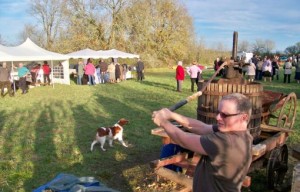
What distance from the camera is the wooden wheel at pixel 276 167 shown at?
4891mm

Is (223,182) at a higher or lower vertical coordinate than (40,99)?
higher

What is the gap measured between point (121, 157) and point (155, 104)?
20.2 feet

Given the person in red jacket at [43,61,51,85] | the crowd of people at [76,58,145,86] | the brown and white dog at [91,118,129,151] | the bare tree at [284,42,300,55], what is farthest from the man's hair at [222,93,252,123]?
Result: the bare tree at [284,42,300,55]

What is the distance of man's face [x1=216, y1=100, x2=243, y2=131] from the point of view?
2.17 m

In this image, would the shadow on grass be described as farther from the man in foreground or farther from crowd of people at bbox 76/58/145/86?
crowd of people at bbox 76/58/145/86

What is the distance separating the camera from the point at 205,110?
512cm

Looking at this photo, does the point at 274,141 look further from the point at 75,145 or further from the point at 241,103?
the point at 75,145

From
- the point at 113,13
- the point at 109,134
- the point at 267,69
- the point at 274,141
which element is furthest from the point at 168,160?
the point at 113,13

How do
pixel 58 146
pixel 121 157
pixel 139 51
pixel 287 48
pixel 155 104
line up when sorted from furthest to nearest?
pixel 287 48 → pixel 139 51 → pixel 155 104 → pixel 58 146 → pixel 121 157

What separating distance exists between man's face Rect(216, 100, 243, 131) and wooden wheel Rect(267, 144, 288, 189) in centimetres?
300

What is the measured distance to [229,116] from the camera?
2178 millimetres

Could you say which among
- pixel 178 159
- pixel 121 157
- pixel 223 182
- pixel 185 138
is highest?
pixel 185 138

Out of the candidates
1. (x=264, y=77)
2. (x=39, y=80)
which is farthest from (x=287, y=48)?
(x=39, y=80)

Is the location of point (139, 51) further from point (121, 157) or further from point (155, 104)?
point (121, 157)
